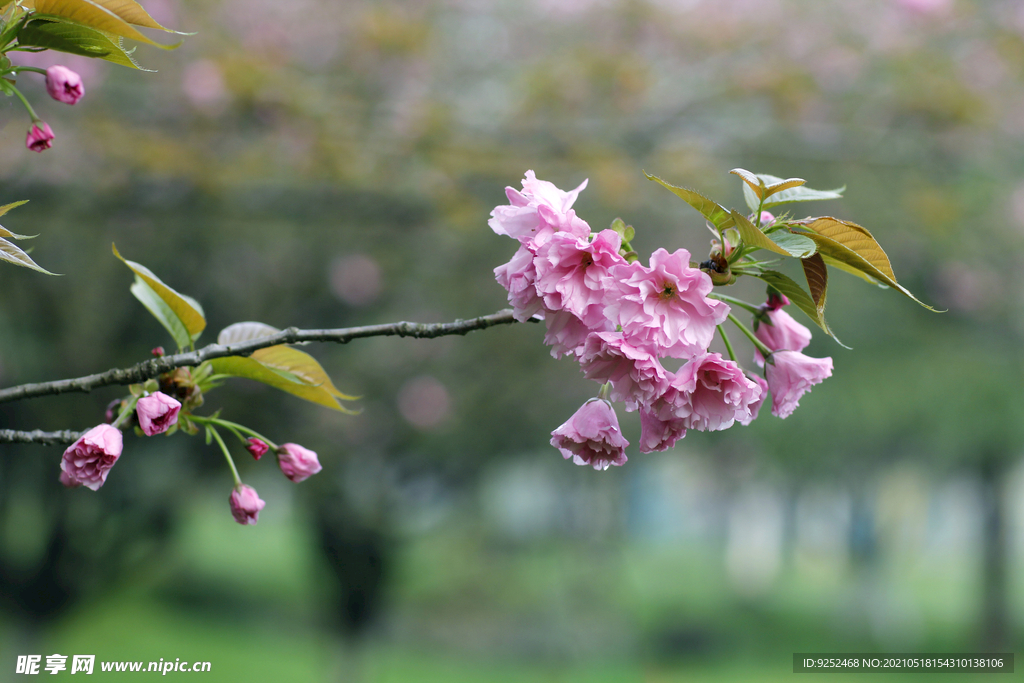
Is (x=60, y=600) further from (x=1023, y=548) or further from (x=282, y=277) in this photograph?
(x=1023, y=548)

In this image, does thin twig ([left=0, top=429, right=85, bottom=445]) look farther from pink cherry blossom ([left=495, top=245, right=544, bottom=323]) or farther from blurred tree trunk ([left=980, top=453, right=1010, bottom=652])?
blurred tree trunk ([left=980, top=453, right=1010, bottom=652])

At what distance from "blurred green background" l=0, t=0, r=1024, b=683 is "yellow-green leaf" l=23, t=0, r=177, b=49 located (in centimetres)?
152

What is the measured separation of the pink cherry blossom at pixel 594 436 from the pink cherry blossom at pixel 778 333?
0.22 m

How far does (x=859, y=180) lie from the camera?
4.64 metres

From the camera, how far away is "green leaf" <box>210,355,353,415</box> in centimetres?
89

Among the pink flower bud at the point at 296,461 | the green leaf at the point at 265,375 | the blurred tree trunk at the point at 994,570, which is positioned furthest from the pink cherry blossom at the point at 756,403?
the blurred tree trunk at the point at 994,570

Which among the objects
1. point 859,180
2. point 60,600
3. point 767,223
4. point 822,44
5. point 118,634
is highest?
point 822,44

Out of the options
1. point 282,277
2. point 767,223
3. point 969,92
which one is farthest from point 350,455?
point 767,223

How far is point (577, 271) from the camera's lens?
29.4 inches

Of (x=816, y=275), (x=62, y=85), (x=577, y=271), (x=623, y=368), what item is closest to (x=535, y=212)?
(x=577, y=271)

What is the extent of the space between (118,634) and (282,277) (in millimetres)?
4149

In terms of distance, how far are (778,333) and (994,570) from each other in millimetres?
10381

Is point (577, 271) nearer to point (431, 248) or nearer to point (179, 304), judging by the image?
point (179, 304)

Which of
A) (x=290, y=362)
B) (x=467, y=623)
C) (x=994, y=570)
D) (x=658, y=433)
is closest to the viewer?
(x=658, y=433)
